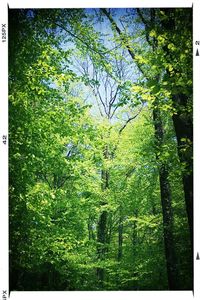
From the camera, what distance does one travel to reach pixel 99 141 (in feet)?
15.1

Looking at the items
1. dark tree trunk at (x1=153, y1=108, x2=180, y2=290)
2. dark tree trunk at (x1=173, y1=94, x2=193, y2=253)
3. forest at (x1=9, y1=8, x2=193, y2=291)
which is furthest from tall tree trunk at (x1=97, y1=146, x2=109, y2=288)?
dark tree trunk at (x1=173, y1=94, x2=193, y2=253)

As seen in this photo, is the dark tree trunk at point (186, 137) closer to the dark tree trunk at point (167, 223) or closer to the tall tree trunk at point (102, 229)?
the dark tree trunk at point (167, 223)

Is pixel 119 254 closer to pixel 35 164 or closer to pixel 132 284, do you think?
pixel 132 284

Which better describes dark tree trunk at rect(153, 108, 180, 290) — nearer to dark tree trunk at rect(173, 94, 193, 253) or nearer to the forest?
the forest

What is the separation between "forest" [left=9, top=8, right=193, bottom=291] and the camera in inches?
120

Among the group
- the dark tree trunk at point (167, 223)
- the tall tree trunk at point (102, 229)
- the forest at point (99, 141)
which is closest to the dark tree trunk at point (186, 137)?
the forest at point (99, 141)

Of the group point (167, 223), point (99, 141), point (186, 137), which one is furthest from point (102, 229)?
point (186, 137)

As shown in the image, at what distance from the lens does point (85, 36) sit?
4.29m

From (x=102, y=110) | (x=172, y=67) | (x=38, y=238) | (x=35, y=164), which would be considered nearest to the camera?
(x=172, y=67)

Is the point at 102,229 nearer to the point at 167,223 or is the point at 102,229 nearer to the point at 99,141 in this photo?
the point at 167,223

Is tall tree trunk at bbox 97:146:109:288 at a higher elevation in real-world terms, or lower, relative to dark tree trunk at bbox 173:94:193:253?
lower

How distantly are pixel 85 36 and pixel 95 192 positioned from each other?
14.2 ft

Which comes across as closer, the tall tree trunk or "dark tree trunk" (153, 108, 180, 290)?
"dark tree trunk" (153, 108, 180, 290)

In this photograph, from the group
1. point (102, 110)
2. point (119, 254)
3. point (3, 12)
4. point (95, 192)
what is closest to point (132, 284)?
point (119, 254)
